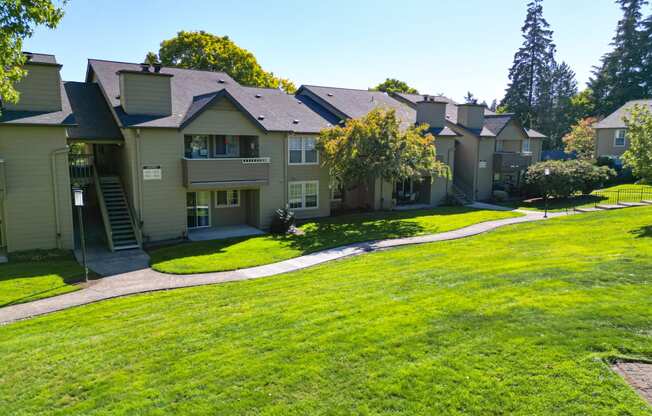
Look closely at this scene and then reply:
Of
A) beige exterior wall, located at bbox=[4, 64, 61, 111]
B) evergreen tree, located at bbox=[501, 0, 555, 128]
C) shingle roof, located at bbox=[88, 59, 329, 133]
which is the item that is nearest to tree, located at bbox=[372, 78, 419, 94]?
evergreen tree, located at bbox=[501, 0, 555, 128]

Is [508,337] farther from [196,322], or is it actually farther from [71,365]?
[71,365]

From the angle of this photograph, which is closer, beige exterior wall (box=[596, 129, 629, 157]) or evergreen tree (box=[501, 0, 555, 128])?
beige exterior wall (box=[596, 129, 629, 157])

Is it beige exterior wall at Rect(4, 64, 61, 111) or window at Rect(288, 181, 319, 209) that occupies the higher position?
beige exterior wall at Rect(4, 64, 61, 111)

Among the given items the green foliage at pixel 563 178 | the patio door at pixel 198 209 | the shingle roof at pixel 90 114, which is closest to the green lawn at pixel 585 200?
the green foliage at pixel 563 178

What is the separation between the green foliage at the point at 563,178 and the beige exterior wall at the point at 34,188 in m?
30.5

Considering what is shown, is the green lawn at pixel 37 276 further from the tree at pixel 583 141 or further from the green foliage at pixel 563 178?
the tree at pixel 583 141

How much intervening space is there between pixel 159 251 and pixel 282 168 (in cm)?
851

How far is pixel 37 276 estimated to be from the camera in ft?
53.9

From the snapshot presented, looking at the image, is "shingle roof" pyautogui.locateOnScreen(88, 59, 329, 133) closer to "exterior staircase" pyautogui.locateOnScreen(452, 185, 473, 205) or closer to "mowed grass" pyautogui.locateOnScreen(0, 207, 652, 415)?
"mowed grass" pyautogui.locateOnScreen(0, 207, 652, 415)

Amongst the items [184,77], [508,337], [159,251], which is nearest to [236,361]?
[508,337]

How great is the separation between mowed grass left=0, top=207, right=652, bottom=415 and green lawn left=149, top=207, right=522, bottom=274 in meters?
4.31

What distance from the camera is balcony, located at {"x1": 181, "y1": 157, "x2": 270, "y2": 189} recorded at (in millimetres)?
22297

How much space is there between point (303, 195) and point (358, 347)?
1960 centimetres

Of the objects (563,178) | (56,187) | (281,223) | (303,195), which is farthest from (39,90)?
(563,178)
